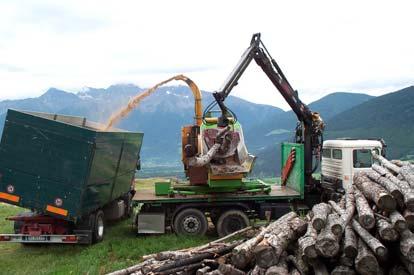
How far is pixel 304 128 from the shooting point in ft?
50.9

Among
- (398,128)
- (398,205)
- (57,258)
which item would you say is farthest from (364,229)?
(398,128)

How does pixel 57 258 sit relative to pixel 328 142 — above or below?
below

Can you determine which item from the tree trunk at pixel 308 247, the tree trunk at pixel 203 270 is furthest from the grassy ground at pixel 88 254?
the tree trunk at pixel 308 247

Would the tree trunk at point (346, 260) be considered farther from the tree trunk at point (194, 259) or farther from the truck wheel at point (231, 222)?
the truck wheel at point (231, 222)

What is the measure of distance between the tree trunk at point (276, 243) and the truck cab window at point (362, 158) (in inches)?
249

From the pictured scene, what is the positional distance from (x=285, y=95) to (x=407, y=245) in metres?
8.66

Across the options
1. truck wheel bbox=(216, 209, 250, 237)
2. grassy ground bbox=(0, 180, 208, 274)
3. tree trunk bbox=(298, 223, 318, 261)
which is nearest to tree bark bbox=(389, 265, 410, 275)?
tree trunk bbox=(298, 223, 318, 261)

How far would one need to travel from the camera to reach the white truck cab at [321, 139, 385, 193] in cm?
1465

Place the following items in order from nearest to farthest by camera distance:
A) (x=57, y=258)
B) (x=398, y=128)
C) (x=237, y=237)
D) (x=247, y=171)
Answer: (x=57, y=258), (x=237, y=237), (x=247, y=171), (x=398, y=128)

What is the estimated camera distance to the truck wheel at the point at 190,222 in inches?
553

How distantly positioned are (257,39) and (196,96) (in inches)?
150

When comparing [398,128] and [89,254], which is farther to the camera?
[398,128]

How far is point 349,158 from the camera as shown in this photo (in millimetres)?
14734

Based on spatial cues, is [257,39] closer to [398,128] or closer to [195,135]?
[195,135]
